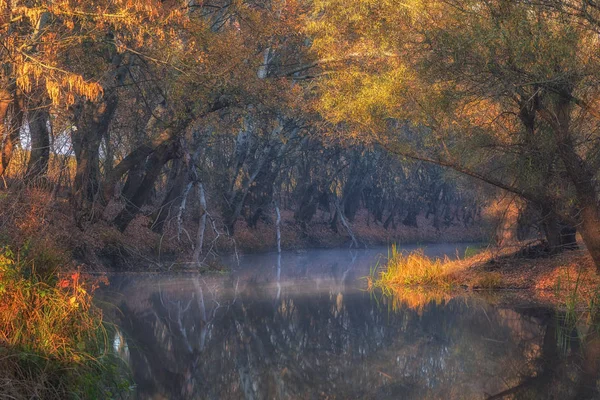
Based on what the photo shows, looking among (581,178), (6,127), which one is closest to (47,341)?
(6,127)

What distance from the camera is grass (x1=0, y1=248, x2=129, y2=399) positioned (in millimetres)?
7125

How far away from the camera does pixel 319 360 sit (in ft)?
36.6

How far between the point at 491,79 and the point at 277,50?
512 inches

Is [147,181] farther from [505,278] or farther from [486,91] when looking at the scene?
[486,91]

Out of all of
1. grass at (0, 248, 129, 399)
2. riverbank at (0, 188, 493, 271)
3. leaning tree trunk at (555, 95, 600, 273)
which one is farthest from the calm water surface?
leaning tree trunk at (555, 95, 600, 273)

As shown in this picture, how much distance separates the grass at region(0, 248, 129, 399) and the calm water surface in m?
1.02

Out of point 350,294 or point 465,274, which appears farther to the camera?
point 465,274

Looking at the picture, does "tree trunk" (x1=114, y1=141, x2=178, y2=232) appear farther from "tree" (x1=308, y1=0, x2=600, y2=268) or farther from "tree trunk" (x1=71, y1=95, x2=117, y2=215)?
"tree" (x1=308, y1=0, x2=600, y2=268)

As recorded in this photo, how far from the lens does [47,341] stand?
24.7 ft

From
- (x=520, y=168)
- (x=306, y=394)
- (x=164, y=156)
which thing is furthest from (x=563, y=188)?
(x=164, y=156)

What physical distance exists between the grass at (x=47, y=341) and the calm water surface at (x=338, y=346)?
1.02m

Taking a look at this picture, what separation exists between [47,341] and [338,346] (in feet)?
18.8

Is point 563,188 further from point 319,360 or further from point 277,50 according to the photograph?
point 277,50

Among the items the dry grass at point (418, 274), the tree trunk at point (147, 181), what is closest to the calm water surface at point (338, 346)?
the dry grass at point (418, 274)
